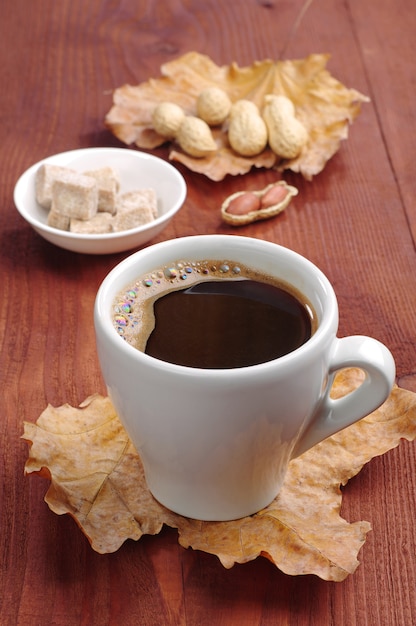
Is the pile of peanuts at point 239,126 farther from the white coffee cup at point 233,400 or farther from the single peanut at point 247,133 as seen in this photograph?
the white coffee cup at point 233,400

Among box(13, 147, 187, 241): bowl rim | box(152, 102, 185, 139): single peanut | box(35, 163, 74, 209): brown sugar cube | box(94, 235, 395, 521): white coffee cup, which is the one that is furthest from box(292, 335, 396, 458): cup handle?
box(152, 102, 185, 139): single peanut

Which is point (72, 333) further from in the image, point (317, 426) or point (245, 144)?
point (245, 144)

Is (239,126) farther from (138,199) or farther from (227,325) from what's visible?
(227,325)

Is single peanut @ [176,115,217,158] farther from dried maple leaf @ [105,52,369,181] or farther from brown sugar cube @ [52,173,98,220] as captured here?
brown sugar cube @ [52,173,98,220]

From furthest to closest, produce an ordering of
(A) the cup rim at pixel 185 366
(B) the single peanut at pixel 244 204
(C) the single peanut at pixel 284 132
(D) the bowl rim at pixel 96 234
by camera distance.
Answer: (C) the single peanut at pixel 284 132 < (B) the single peanut at pixel 244 204 < (D) the bowl rim at pixel 96 234 < (A) the cup rim at pixel 185 366

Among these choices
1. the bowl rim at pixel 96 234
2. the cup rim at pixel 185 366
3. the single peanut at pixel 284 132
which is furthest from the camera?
the single peanut at pixel 284 132

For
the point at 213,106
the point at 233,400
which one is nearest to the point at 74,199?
the point at 213,106

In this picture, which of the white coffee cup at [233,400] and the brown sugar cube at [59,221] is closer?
the white coffee cup at [233,400]

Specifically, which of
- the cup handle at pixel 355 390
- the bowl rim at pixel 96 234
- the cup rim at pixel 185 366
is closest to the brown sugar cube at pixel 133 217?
the bowl rim at pixel 96 234
